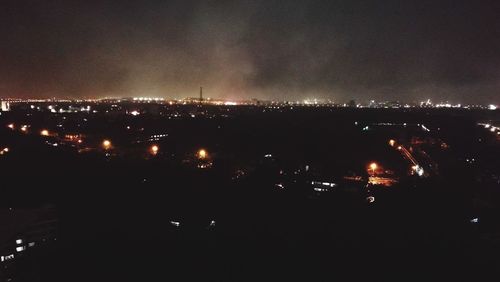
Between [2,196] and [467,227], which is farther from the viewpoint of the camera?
[2,196]

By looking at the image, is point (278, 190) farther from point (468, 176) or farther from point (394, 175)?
point (468, 176)

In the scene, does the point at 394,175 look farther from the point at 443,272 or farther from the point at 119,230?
the point at 119,230

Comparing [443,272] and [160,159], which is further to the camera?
[160,159]

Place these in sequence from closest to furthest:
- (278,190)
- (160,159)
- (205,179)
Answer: (278,190)
(205,179)
(160,159)

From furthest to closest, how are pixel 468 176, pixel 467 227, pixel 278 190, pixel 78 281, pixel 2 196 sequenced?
pixel 468 176, pixel 278 190, pixel 2 196, pixel 467 227, pixel 78 281

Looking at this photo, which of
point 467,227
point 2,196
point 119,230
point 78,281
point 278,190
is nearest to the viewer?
point 78,281

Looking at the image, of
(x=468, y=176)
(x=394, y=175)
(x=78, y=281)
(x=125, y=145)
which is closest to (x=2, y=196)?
(x=78, y=281)

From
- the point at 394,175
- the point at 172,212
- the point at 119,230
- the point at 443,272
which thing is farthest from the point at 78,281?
the point at 394,175

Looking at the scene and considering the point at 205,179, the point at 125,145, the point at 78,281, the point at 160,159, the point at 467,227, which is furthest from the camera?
the point at 125,145
